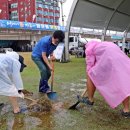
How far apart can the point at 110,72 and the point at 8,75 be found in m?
1.85

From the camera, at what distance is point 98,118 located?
620 cm

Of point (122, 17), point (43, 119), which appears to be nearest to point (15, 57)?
point (43, 119)

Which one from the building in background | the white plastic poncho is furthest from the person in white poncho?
the building in background

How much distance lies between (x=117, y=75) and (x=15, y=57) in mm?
1930

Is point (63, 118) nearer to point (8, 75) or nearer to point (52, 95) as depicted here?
point (8, 75)

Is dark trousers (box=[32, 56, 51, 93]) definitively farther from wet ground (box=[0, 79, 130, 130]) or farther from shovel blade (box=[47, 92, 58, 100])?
wet ground (box=[0, 79, 130, 130])

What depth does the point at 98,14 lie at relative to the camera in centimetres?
2162

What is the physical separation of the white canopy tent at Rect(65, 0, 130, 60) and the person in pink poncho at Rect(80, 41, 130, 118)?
524 inches

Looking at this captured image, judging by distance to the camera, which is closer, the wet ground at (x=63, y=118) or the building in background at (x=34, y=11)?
the wet ground at (x=63, y=118)

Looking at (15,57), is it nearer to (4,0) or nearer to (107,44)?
(107,44)

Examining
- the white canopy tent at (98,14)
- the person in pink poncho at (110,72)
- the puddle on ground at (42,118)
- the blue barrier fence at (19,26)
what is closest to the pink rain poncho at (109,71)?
the person in pink poncho at (110,72)

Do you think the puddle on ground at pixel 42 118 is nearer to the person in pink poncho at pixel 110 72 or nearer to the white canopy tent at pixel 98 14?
the person in pink poncho at pixel 110 72

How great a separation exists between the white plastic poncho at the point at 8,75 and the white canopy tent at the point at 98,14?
13.5m

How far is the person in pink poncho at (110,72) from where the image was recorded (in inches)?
236
